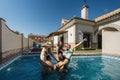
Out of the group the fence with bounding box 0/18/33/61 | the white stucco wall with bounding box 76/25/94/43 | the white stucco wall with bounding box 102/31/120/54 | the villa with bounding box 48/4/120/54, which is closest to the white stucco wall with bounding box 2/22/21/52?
the fence with bounding box 0/18/33/61

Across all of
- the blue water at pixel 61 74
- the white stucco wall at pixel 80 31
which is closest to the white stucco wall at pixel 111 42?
the white stucco wall at pixel 80 31

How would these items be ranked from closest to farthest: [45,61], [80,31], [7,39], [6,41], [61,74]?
[45,61], [61,74], [6,41], [7,39], [80,31]

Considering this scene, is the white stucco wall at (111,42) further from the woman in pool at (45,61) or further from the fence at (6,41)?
the fence at (6,41)

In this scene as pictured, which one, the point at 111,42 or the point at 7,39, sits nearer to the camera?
the point at 7,39

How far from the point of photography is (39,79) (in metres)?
4.92

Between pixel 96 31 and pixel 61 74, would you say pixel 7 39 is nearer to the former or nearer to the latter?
pixel 61 74

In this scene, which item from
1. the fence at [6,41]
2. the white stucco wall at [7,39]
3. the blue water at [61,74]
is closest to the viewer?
the blue water at [61,74]

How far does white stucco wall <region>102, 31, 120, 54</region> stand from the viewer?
11844 millimetres

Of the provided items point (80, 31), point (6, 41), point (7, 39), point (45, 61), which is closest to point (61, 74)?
point (45, 61)

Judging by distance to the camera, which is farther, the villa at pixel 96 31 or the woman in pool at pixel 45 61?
the villa at pixel 96 31

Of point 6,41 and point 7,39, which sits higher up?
point 7,39

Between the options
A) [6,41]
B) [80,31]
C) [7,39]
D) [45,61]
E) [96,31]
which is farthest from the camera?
[96,31]

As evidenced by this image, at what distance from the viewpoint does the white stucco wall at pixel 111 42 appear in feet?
38.9

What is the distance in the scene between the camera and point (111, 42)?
1249 cm
